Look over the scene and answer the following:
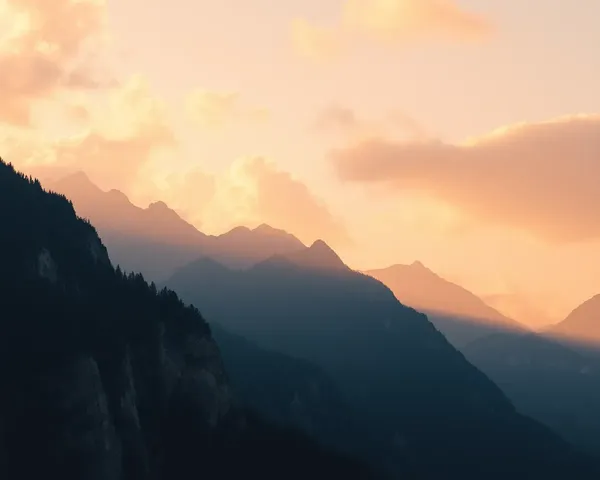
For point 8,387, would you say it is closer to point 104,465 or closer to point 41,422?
point 41,422

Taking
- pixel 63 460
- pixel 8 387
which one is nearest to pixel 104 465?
pixel 63 460

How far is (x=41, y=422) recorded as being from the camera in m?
199

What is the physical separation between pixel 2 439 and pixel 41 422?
8.33 meters

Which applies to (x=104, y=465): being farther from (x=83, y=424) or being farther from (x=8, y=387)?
(x=8, y=387)

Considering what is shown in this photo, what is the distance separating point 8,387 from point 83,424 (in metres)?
14.7

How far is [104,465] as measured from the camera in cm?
19900

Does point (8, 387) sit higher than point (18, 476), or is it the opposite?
point (8, 387)

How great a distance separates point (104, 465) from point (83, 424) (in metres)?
8.03

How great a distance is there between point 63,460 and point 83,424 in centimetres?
704

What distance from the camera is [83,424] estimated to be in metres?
199

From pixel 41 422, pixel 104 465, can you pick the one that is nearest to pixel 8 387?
pixel 41 422

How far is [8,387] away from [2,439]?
10.4 metres

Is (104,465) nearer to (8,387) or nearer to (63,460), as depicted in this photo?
(63,460)

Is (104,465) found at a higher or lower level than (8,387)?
lower
